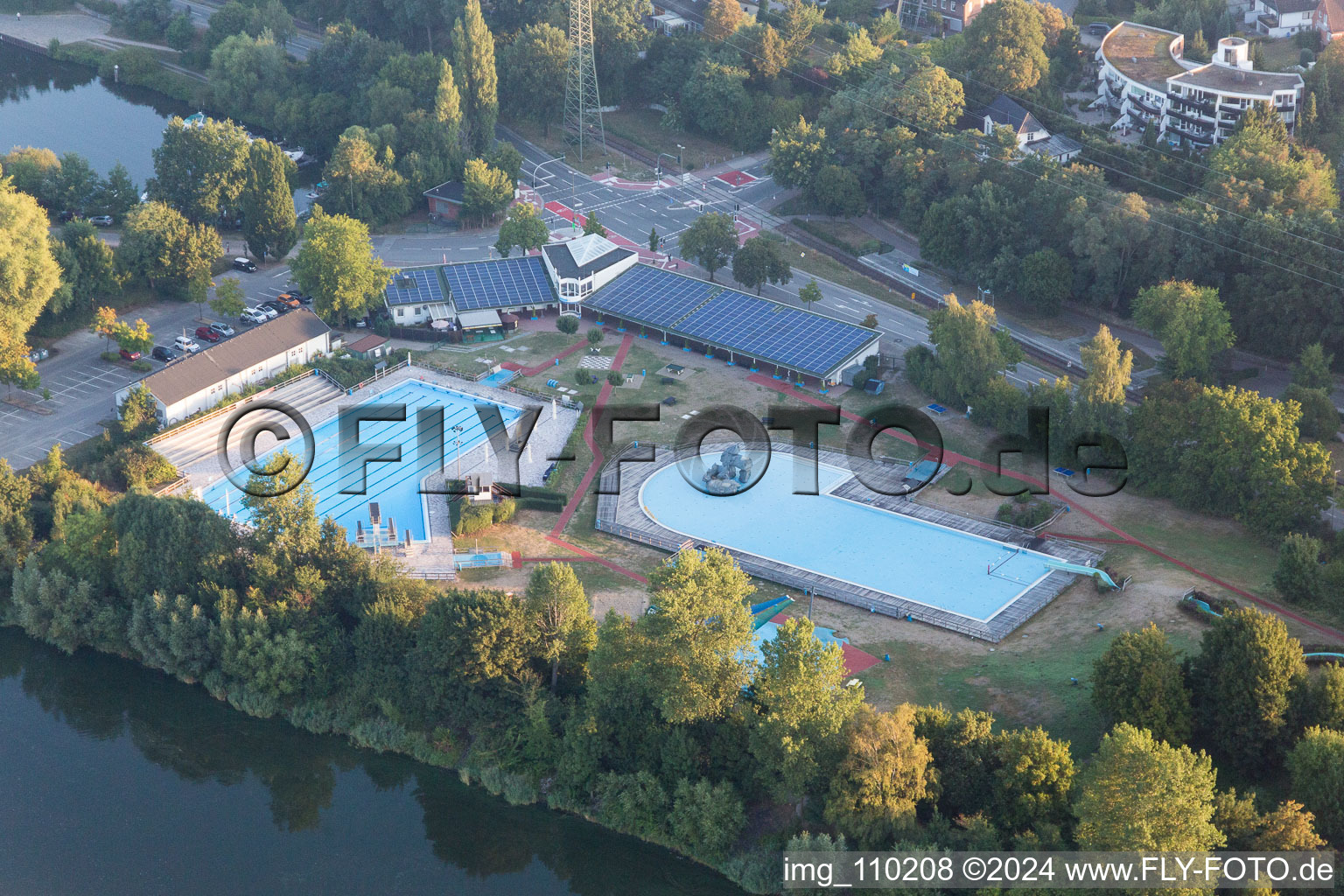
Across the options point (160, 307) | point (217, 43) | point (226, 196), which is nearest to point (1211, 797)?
point (160, 307)

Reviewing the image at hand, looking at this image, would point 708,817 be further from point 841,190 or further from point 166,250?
point 841,190

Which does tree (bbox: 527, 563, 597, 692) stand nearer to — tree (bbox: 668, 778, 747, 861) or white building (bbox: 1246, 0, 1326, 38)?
tree (bbox: 668, 778, 747, 861)

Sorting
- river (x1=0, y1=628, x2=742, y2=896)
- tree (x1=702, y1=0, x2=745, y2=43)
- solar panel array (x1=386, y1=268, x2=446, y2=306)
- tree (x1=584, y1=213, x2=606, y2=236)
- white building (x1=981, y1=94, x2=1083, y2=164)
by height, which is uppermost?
tree (x1=702, y1=0, x2=745, y2=43)

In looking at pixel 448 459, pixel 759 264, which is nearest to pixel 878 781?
pixel 448 459

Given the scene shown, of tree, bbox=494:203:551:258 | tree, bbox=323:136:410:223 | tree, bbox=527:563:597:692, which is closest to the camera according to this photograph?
tree, bbox=527:563:597:692

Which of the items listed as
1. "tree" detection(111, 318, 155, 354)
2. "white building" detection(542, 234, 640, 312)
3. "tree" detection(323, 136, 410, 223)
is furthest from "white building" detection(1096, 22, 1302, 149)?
"tree" detection(111, 318, 155, 354)

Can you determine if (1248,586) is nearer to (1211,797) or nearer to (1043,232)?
(1211,797)

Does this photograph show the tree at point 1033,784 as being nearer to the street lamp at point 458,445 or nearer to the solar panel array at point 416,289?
the street lamp at point 458,445
